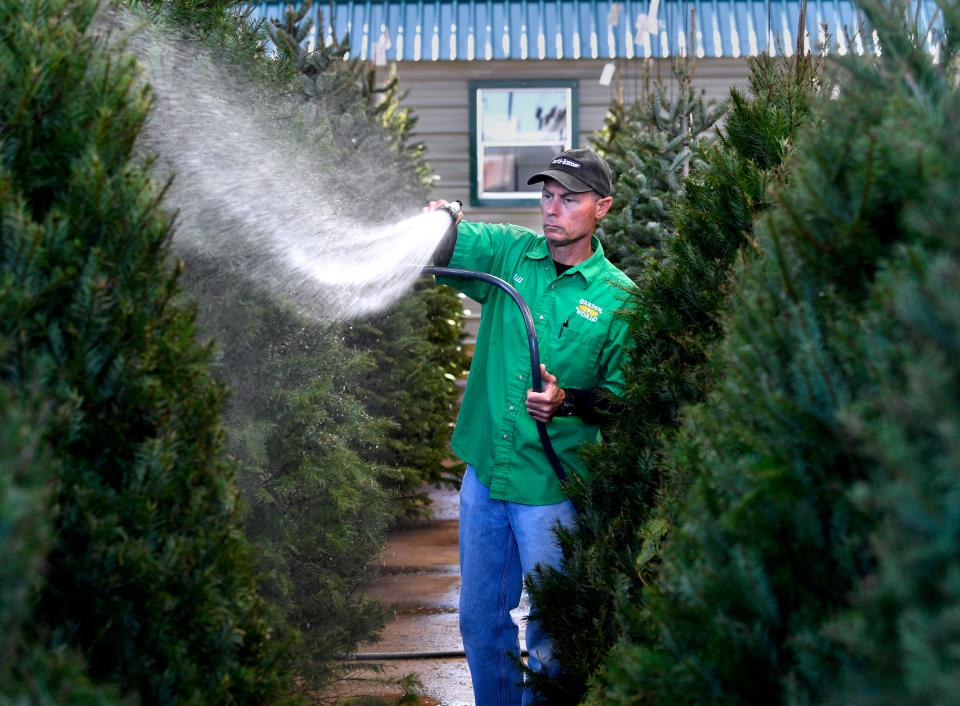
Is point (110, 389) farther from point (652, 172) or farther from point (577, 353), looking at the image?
point (652, 172)

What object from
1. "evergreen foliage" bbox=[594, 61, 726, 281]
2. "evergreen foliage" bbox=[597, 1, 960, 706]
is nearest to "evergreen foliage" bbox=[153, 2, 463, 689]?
"evergreen foliage" bbox=[597, 1, 960, 706]

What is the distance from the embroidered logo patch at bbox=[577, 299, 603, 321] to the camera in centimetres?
384

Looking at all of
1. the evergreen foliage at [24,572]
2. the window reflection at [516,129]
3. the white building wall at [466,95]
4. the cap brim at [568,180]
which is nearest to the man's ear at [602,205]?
the cap brim at [568,180]

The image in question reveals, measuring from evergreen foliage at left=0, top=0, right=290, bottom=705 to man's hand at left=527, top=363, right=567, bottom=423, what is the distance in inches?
68.9

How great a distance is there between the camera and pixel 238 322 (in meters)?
3.74

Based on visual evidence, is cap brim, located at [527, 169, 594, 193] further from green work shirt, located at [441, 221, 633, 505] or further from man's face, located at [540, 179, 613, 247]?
green work shirt, located at [441, 221, 633, 505]

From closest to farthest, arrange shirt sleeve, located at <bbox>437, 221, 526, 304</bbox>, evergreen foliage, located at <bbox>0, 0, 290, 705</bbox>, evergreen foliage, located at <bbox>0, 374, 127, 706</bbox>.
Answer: evergreen foliage, located at <bbox>0, 374, 127, 706</bbox> → evergreen foliage, located at <bbox>0, 0, 290, 705</bbox> → shirt sleeve, located at <bbox>437, 221, 526, 304</bbox>

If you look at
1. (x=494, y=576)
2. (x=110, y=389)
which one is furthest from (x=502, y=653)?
(x=110, y=389)

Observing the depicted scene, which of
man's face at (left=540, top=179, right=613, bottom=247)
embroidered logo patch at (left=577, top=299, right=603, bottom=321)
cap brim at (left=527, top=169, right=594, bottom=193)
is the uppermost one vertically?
cap brim at (left=527, top=169, right=594, bottom=193)

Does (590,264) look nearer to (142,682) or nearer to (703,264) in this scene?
(703,264)

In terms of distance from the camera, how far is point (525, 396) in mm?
3830

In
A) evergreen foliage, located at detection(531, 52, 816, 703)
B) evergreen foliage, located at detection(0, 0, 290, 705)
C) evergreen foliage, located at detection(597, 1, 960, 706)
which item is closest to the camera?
evergreen foliage, located at detection(597, 1, 960, 706)

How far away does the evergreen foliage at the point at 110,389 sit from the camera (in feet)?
5.86

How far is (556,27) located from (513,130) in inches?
42.0
